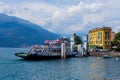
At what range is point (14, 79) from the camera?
74438 mm

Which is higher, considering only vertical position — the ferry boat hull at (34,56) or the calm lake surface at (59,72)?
the ferry boat hull at (34,56)

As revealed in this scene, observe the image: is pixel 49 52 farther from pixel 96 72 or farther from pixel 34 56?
pixel 96 72

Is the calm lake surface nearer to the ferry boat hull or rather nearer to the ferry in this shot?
the ferry boat hull

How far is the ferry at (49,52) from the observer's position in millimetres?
150375

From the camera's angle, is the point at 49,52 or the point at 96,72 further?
the point at 49,52

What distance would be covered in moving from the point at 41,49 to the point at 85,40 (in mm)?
48553

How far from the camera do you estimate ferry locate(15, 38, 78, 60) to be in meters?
150

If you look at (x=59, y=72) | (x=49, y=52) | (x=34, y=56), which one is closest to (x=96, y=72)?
(x=59, y=72)

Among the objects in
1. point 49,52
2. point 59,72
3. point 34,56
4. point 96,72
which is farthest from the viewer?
point 49,52

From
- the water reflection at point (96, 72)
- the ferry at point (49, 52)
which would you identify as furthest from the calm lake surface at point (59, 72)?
the ferry at point (49, 52)

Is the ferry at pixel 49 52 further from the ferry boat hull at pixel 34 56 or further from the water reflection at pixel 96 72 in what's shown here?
the water reflection at pixel 96 72

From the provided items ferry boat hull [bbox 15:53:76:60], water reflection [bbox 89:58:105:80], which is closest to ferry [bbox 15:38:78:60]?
ferry boat hull [bbox 15:53:76:60]

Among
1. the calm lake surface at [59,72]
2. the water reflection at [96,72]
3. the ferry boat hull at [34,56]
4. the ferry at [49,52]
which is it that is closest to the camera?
the water reflection at [96,72]

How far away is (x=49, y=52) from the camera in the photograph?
520ft
